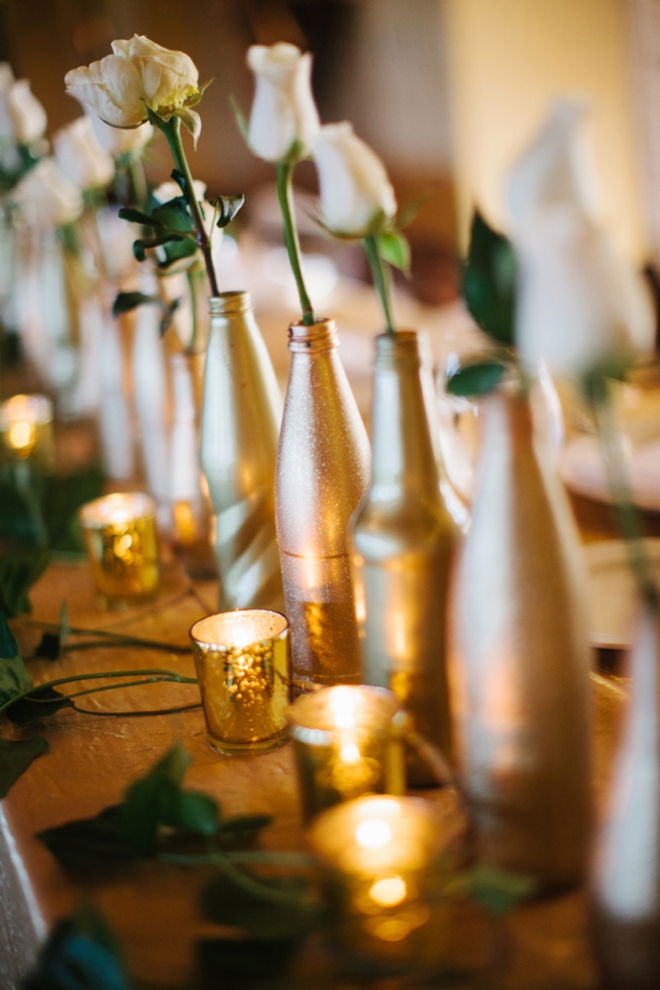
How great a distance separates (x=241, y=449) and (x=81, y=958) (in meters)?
0.39

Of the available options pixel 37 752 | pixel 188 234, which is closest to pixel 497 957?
pixel 37 752

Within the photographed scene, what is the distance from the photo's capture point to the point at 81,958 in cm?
40

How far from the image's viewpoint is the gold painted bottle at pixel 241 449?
698mm

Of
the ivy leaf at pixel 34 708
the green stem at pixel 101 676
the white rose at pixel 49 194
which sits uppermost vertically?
the white rose at pixel 49 194

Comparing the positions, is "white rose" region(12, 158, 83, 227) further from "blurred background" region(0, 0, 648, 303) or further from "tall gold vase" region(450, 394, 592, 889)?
"blurred background" region(0, 0, 648, 303)

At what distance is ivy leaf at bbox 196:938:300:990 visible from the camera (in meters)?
0.40

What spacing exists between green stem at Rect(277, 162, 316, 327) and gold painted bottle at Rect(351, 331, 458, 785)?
11 centimetres

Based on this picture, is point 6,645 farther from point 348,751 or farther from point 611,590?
point 611,590

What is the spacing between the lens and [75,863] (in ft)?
1.65

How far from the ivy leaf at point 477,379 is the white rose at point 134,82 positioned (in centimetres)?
33

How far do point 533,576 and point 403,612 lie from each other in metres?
0.09

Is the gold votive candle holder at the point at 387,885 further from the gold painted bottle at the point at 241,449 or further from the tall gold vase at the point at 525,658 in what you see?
the gold painted bottle at the point at 241,449

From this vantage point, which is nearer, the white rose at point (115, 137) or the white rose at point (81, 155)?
the white rose at point (115, 137)

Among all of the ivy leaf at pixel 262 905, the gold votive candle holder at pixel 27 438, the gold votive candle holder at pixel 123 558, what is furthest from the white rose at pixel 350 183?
the gold votive candle holder at pixel 27 438
